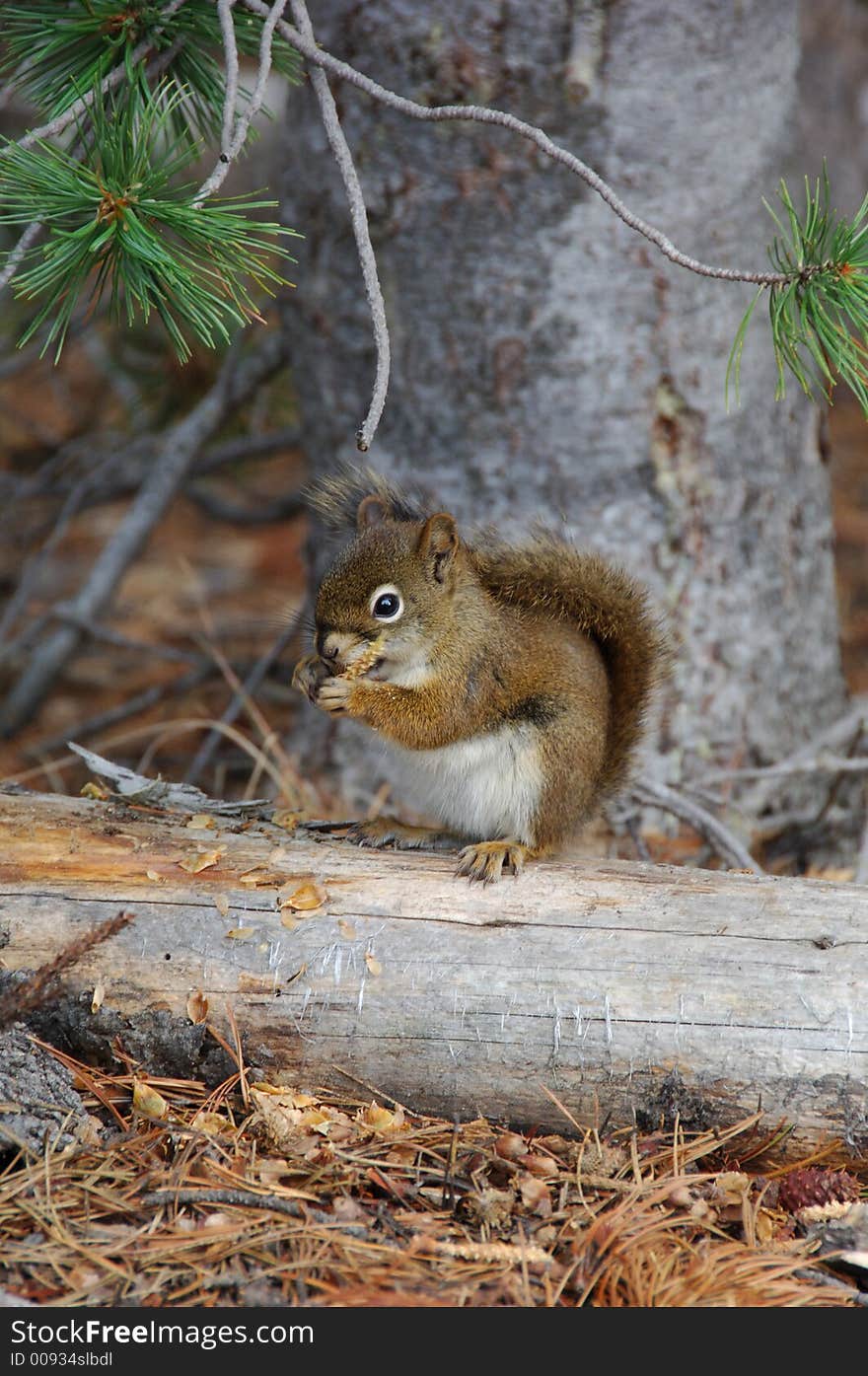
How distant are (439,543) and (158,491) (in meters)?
1.23

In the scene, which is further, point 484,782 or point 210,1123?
point 484,782

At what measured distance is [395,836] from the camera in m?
2.08

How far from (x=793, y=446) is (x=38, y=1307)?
2.24m

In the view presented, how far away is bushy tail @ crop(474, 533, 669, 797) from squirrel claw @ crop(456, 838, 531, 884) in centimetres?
33

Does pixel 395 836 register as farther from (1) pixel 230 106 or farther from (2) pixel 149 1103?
(1) pixel 230 106

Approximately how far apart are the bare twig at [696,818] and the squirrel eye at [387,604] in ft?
2.09

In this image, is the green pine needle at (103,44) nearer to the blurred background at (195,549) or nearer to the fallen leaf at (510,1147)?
the blurred background at (195,549)

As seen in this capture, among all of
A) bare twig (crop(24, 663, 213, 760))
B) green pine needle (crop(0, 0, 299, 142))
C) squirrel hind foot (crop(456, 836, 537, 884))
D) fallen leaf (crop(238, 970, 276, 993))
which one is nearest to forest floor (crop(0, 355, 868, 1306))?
fallen leaf (crop(238, 970, 276, 993))

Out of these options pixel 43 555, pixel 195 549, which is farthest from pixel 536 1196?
pixel 195 549

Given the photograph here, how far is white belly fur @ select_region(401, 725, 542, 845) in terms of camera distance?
6.54 ft

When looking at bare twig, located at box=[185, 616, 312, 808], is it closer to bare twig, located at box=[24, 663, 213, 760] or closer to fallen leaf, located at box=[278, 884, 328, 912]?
bare twig, located at box=[24, 663, 213, 760]

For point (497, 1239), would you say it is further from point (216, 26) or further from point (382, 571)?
point (216, 26)

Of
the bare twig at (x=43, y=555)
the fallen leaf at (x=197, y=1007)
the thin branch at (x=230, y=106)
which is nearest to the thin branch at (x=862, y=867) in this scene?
the fallen leaf at (x=197, y=1007)
